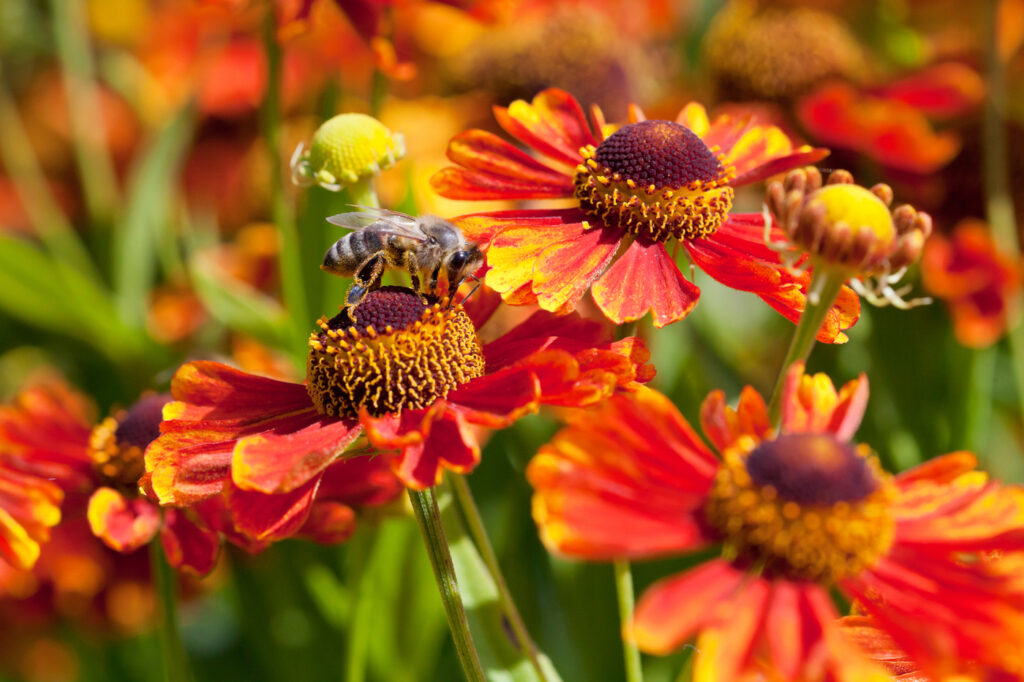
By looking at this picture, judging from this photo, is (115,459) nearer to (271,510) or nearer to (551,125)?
(271,510)

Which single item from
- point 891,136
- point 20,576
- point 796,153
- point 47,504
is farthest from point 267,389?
point 891,136

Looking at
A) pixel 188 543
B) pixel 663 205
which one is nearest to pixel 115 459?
pixel 188 543

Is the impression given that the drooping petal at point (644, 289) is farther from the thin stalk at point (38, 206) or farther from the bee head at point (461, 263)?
the thin stalk at point (38, 206)

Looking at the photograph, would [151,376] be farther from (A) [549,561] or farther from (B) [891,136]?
(B) [891,136]

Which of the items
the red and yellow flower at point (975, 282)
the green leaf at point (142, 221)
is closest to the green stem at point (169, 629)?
the green leaf at point (142, 221)

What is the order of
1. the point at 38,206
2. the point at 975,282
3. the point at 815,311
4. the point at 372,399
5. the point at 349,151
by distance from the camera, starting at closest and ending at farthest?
1. the point at 815,311
2. the point at 372,399
3. the point at 349,151
4. the point at 975,282
5. the point at 38,206
